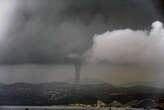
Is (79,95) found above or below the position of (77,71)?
below

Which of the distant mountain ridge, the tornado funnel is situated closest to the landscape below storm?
the distant mountain ridge

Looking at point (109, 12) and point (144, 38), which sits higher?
point (109, 12)

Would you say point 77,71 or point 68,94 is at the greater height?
point 77,71

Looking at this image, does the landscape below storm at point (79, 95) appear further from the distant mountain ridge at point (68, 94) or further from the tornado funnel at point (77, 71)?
the tornado funnel at point (77, 71)

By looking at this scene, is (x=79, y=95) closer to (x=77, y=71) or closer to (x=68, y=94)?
(x=68, y=94)

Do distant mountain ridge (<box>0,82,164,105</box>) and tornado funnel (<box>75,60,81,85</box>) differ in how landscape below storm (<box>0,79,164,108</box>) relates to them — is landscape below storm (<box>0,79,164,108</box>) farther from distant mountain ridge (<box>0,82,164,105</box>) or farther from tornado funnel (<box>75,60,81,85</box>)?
tornado funnel (<box>75,60,81,85</box>)

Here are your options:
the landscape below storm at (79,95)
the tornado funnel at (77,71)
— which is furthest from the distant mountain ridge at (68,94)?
the tornado funnel at (77,71)

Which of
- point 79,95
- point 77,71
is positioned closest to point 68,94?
point 79,95

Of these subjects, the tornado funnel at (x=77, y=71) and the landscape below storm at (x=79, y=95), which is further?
the tornado funnel at (x=77, y=71)

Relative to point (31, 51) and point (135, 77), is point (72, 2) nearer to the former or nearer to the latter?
point (31, 51)

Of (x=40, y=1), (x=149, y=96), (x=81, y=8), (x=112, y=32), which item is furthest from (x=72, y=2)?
(x=149, y=96)

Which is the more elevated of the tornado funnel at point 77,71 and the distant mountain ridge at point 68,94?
the tornado funnel at point 77,71
